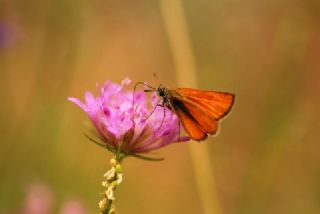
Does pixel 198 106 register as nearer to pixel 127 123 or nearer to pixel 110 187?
pixel 127 123

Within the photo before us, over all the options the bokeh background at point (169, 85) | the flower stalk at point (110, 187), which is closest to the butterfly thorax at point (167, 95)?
the flower stalk at point (110, 187)

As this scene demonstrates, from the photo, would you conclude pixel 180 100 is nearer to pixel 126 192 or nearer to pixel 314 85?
pixel 126 192

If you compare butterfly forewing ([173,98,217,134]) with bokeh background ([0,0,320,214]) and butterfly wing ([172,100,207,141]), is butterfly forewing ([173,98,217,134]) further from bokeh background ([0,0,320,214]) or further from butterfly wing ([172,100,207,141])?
bokeh background ([0,0,320,214])

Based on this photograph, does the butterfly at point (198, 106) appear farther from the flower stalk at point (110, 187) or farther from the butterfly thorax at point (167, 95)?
the flower stalk at point (110, 187)

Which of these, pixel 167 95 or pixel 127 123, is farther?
pixel 167 95

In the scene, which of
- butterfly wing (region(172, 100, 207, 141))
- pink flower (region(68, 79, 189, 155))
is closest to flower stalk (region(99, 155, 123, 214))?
pink flower (region(68, 79, 189, 155))

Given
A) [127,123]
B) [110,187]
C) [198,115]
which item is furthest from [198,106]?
[110,187]
